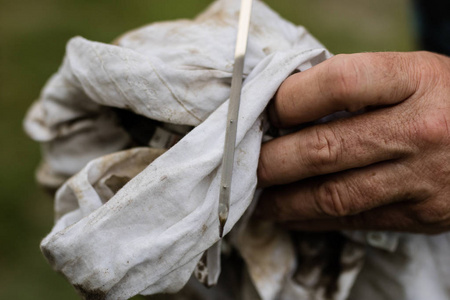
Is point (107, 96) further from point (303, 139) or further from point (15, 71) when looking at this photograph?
point (15, 71)

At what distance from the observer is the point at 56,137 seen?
69 cm

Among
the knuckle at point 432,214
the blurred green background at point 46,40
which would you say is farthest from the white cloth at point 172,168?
the blurred green background at point 46,40

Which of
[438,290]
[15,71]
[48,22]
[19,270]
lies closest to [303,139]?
[438,290]

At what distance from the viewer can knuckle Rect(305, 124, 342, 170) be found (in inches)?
20.0

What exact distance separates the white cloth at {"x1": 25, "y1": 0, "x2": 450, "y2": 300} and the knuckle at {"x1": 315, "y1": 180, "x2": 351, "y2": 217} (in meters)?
0.11

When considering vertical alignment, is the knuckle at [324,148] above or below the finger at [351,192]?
above

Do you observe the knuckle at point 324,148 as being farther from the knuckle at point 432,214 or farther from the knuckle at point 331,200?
the knuckle at point 432,214

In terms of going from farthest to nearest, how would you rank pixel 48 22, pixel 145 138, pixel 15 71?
pixel 48 22 < pixel 15 71 < pixel 145 138

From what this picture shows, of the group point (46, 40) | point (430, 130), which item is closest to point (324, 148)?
point (430, 130)

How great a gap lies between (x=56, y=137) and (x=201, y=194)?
321 mm

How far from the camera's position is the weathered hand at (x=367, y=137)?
49cm

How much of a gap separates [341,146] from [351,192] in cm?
7

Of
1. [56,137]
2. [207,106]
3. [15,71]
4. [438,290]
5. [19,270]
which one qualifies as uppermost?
[207,106]

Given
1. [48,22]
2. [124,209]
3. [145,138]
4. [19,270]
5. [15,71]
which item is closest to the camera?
[124,209]
